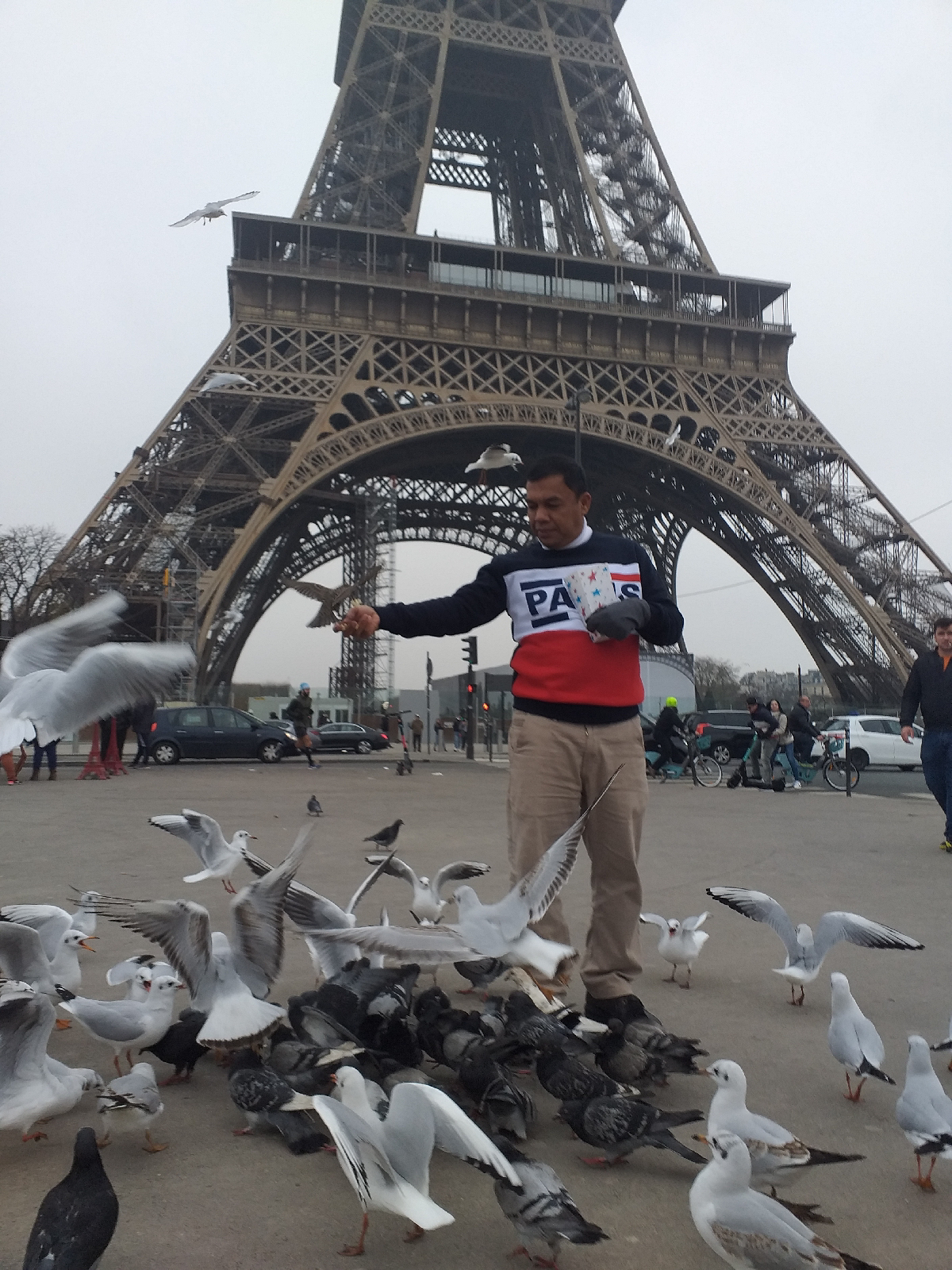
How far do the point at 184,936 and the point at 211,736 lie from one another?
1807 cm

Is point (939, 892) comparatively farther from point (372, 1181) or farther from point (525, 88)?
point (525, 88)

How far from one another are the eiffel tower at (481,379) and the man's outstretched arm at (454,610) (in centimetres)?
1888

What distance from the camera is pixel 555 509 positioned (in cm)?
353

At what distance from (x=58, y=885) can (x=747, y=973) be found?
3906mm

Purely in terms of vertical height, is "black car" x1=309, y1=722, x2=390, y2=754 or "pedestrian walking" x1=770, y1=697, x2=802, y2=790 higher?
"pedestrian walking" x1=770, y1=697, x2=802, y2=790

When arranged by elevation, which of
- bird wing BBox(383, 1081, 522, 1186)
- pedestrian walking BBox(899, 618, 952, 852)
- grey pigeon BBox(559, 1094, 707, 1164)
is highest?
pedestrian walking BBox(899, 618, 952, 852)

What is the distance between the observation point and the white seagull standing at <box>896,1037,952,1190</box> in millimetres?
2270

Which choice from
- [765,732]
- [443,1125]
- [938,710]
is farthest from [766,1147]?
[765,732]

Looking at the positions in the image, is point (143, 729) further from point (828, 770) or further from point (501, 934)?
point (501, 934)

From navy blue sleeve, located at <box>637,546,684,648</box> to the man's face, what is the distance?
0.99 ft

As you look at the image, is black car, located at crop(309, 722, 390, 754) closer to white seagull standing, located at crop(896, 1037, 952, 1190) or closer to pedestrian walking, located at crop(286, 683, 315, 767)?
pedestrian walking, located at crop(286, 683, 315, 767)

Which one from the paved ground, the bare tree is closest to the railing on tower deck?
the bare tree

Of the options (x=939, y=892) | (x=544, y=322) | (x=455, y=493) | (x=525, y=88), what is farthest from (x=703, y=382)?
(x=939, y=892)

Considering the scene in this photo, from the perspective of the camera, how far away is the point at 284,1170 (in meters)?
2.36
